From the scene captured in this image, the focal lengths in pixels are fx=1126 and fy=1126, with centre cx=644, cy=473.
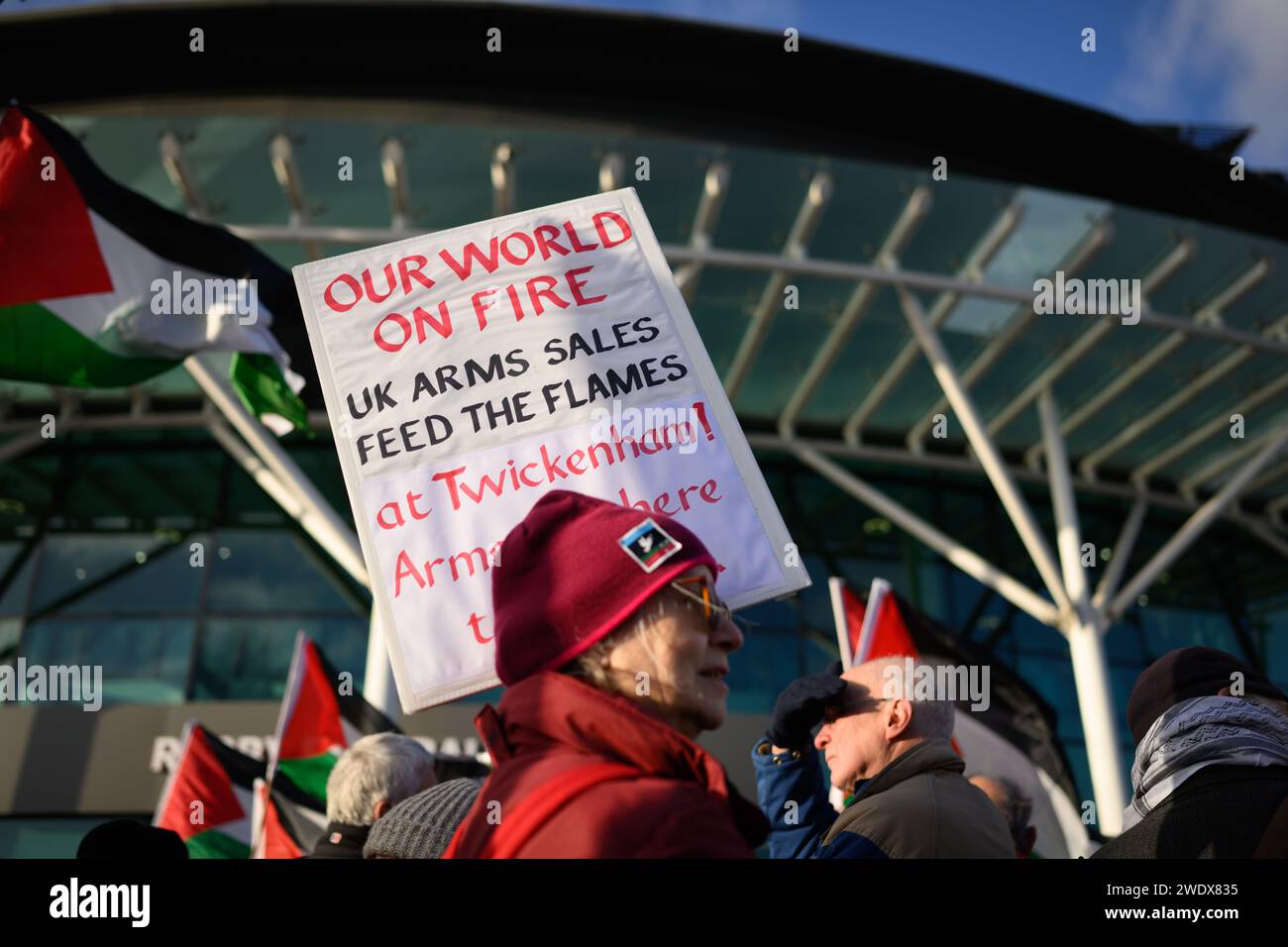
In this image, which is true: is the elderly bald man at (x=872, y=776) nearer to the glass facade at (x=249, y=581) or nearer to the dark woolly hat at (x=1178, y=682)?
the dark woolly hat at (x=1178, y=682)

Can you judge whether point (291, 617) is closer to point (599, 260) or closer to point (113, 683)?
point (113, 683)

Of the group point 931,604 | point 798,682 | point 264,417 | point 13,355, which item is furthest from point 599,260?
point 931,604

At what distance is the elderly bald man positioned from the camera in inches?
96.6

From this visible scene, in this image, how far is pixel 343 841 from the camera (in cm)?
338

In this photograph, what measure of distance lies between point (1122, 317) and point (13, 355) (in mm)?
13070

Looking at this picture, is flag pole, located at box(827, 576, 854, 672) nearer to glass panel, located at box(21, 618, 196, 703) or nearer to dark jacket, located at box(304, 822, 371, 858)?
dark jacket, located at box(304, 822, 371, 858)

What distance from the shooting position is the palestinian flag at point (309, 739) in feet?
26.7

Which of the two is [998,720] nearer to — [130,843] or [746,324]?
[130,843]

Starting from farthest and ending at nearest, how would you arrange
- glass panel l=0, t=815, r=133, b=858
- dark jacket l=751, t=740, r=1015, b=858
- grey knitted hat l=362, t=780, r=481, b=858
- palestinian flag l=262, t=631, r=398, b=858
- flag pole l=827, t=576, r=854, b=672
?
glass panel l=0, t=815, r=133, b=858 < flag pole l=827, t=576, r=854, b=672 < palestinian flag l=262, t=631, r=398, b=858 < grey knitted hat l=362, t=780, r=481, b=858 < dark jacket l=751, t=740, r=1015, b=858

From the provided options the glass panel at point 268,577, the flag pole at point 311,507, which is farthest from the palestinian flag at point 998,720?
the glass panel at point 268,577

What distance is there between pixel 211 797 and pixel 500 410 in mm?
7381

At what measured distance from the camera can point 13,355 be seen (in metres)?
5.36

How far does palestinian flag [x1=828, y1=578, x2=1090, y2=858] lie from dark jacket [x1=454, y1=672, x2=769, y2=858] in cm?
601

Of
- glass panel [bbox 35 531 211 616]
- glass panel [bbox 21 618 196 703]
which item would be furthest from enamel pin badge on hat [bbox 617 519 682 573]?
glass panel [bbox 35 531 211 616]
